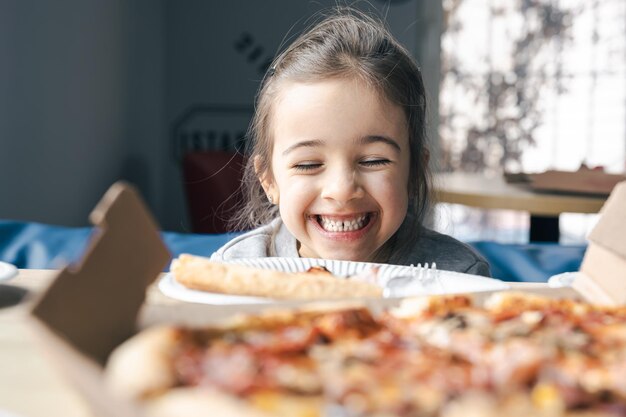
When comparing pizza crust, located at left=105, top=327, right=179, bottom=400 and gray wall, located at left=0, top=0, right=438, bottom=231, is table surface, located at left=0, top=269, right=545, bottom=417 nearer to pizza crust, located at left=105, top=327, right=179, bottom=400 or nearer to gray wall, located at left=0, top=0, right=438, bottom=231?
pizza crust, located at left=105, top=327, right=179, bottom=400

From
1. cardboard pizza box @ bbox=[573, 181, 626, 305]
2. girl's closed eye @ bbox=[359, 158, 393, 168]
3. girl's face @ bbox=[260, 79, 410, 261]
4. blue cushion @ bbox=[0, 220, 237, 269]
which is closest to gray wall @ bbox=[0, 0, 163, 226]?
blue cushion @ bbox=[0, 220, 237, 269]

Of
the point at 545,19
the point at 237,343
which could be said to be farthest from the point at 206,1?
the point at 237,343

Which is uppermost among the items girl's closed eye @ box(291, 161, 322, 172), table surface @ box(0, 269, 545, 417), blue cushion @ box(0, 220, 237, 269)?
girl's closed eye @ box(291, 161, 322, 172)

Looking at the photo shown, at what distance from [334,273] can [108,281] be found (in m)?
0.42

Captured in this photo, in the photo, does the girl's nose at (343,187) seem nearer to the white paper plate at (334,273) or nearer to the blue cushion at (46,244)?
the white paper plate at (334,273)

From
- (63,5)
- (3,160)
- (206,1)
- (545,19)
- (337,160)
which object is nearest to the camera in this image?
(337,160)

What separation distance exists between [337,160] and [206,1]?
3.76 metres

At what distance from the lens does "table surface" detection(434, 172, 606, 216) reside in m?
2.42

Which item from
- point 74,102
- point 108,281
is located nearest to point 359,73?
point 108,281

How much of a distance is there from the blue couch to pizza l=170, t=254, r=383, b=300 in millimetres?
974

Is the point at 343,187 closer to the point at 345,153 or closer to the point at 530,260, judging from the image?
the point at 345,153

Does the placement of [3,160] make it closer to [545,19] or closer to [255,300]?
[255,300]

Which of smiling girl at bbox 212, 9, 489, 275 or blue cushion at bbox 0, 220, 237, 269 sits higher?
smiling girl at bbox 212, 9, 489, 275

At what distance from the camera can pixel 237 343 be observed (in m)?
0.55
